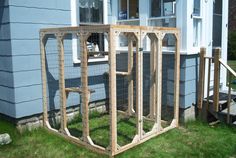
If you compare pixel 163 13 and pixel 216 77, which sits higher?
pixel 163 13

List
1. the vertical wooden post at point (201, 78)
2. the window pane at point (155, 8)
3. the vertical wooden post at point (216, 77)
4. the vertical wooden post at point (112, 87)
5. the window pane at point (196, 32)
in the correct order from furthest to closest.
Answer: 1. the window pane at point (155, 8)
2. the window pane at point (196, 32)
3. the vertical wooden post at point (201, 78)
4. the vertical wooden post at point (216, 77)
5. the vertical wooden post at point (112, 87)

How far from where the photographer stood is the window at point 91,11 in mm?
5695

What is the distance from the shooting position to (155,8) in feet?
19.1

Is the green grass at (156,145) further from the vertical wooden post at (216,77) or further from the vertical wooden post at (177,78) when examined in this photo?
the vertical wooden post at (216,77)

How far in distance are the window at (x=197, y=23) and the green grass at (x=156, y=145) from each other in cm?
166

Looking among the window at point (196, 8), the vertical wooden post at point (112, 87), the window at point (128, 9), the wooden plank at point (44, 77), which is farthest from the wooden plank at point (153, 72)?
the wooden plank at point (44, 77)

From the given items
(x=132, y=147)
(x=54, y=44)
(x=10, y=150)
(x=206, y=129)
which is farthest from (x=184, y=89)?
(x=10, y=150)

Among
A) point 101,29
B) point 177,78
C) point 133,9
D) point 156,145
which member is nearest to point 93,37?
point 133,9

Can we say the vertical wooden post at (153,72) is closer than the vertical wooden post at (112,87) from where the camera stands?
No

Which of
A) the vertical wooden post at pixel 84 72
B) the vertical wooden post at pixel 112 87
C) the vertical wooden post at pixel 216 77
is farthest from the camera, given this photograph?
the vertical wooden post at pixel 216 77

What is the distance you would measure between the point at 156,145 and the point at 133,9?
2955 millimetres

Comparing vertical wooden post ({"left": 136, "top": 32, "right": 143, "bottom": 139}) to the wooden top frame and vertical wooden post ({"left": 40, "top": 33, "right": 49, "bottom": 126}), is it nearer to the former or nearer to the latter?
the wooden top frame

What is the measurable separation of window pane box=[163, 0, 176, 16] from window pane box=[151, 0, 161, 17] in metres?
0.12

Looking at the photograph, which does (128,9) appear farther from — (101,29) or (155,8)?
(101,29)
